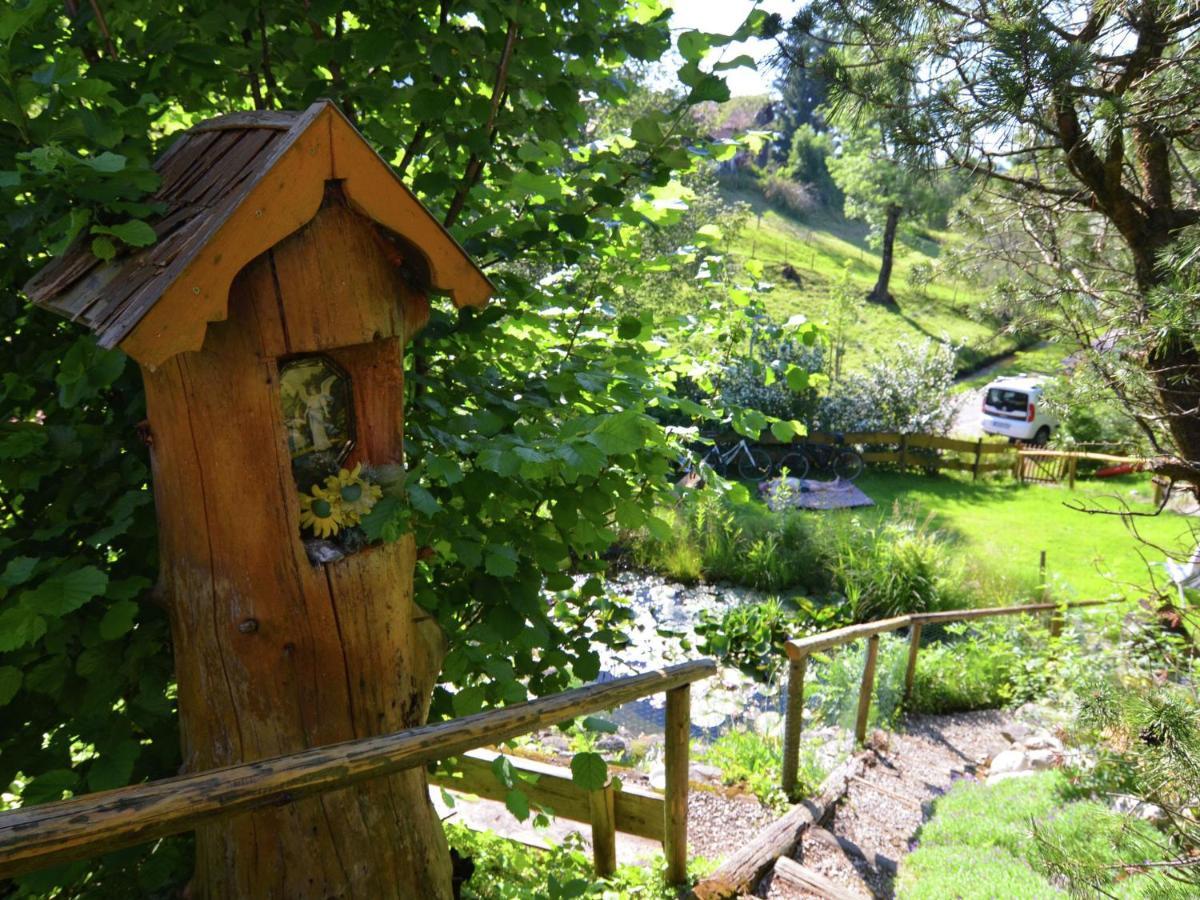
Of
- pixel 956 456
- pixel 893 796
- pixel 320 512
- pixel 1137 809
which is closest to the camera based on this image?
pixel 320 512

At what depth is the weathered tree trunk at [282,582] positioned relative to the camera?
5.79 feet

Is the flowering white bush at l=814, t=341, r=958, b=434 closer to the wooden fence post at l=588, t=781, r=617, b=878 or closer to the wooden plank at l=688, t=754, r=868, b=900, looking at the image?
the wooden plank at l=688, t=754, r=868, b=900

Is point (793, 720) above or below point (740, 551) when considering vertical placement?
above

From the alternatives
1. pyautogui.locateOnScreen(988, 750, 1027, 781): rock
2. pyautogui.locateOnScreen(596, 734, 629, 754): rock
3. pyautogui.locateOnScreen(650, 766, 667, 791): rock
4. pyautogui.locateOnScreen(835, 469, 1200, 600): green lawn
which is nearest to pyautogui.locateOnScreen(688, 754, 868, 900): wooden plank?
pyautogui.locateOnScreen(650, 766, 667, 791): rock

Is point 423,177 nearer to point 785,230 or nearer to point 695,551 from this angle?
point 695,551

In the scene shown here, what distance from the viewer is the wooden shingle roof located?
1508 mm

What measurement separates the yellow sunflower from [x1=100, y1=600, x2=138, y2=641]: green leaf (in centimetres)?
40

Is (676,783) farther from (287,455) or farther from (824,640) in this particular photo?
(287,455)

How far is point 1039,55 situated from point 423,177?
210 cm

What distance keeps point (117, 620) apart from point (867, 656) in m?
5.51

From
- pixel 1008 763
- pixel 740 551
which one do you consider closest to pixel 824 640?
pixel 1008 763

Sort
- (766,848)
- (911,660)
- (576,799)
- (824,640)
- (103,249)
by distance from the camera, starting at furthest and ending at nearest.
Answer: (911,660) → (824,640) → (766,848) → (576,799) → (103,249)

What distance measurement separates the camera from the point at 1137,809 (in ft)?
11.1

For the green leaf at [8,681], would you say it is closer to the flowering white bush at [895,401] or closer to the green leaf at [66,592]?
the green leaf at [66,592]
